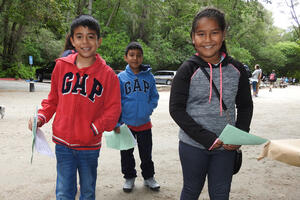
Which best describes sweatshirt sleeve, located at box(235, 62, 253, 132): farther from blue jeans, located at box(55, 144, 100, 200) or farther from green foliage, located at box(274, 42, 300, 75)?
green foliage, located at box(274, 42, 300, 75)

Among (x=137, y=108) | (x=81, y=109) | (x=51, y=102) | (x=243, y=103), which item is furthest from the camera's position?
(x=137, y=108)

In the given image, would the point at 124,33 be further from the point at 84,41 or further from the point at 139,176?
the point at 84,41

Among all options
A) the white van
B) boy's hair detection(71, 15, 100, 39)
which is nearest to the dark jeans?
boy's hair detection(71, 15, 100, 39)

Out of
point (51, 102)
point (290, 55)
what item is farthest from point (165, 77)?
point (290, 55)

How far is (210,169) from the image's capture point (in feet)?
6.77

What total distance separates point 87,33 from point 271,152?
1.57m

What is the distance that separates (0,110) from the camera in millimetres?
7410

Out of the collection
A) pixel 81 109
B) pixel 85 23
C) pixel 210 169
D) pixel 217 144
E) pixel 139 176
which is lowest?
pixel 139 176

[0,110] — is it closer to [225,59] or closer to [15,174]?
[15,174]

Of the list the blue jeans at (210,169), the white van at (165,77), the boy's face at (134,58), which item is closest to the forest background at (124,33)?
the white van at (165,77)

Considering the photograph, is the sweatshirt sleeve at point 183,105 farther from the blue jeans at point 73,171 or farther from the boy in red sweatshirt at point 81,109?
the blue jeans at point 73,171

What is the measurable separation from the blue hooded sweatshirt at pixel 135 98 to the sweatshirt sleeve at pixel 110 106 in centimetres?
81

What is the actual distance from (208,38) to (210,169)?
900 mm

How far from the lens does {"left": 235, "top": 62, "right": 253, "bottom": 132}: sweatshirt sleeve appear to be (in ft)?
6.83
